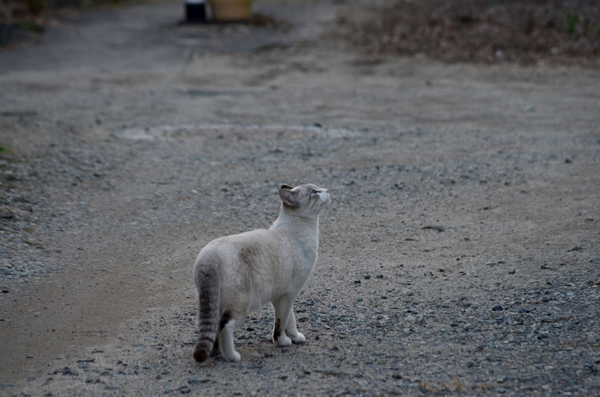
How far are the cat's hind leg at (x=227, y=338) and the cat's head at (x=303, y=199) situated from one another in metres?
0.95

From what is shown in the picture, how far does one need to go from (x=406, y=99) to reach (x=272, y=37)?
7.00 metres

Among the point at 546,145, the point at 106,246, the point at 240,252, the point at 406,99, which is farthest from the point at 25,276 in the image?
the point at 406,99

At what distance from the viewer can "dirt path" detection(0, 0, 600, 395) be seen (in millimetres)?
3885

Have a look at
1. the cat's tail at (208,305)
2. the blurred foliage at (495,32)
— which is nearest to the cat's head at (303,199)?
the cat's tail at (208,305)

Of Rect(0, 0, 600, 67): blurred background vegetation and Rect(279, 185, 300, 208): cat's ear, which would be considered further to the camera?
Rect(0, 0, 600, 67): blurred background vegetation

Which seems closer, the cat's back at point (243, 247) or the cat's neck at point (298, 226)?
the cat's back at point (243, 247)

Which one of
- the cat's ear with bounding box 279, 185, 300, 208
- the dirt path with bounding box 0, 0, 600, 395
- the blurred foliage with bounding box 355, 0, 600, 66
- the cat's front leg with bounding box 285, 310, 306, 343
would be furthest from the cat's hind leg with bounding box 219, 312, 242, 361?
the blurred foliage with bounding box 355, 0, 600, 66

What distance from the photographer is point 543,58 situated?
14.5m

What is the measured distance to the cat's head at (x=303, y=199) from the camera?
169 inches

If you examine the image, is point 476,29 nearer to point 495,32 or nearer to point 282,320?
point 495,32

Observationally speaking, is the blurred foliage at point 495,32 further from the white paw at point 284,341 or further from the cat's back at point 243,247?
the white paw at point 284,341

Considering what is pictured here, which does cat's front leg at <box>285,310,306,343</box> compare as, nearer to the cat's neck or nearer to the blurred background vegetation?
the cat's neck

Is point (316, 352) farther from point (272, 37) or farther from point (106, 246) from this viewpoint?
point (272, 37)

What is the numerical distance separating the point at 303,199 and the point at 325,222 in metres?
2.35
